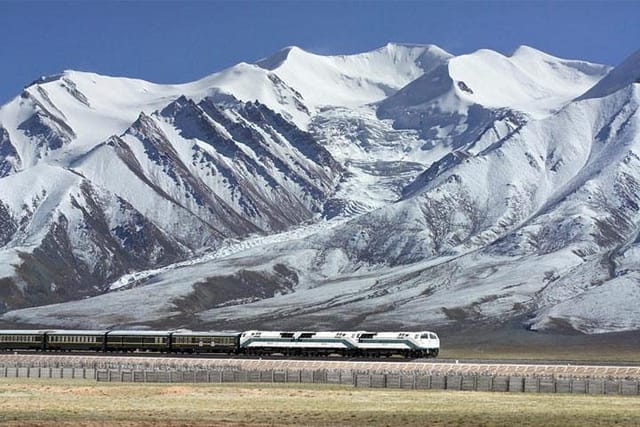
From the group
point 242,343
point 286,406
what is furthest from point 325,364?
point 286,406

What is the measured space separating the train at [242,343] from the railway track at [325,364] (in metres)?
4.15

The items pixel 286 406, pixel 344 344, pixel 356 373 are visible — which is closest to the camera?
pixel 286 406

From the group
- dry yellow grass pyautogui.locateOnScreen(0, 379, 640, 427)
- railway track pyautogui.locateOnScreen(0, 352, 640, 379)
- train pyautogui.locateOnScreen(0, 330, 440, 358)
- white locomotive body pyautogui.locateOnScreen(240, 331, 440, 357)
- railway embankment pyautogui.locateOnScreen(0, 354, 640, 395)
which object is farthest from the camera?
train pyautogui.locateOnScreen(0, 330, 440, 358)

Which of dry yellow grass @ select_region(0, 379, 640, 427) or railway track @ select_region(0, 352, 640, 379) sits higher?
railway track @ select_region(0, 352, 640, 379)

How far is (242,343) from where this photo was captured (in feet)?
586

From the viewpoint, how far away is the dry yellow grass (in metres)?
85.2

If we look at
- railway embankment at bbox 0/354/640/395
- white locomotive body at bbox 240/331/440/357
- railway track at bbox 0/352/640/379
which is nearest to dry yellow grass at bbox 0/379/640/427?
railway embankment at bbox 0/354/640/395

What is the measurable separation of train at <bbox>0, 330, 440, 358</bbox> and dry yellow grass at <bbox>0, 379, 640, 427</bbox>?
153 feet

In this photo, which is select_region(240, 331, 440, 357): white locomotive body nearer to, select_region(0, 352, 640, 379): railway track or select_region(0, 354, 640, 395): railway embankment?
select_region(0, 352, 640, 379): railway track

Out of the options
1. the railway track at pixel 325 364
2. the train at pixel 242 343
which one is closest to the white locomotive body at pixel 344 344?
the train at pixel 242 343

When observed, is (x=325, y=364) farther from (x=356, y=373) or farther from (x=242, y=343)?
(x=356, y=373)

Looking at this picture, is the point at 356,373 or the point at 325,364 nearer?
the point at 356,373

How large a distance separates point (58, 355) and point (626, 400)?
307ft

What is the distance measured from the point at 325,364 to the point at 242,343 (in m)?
26.5
